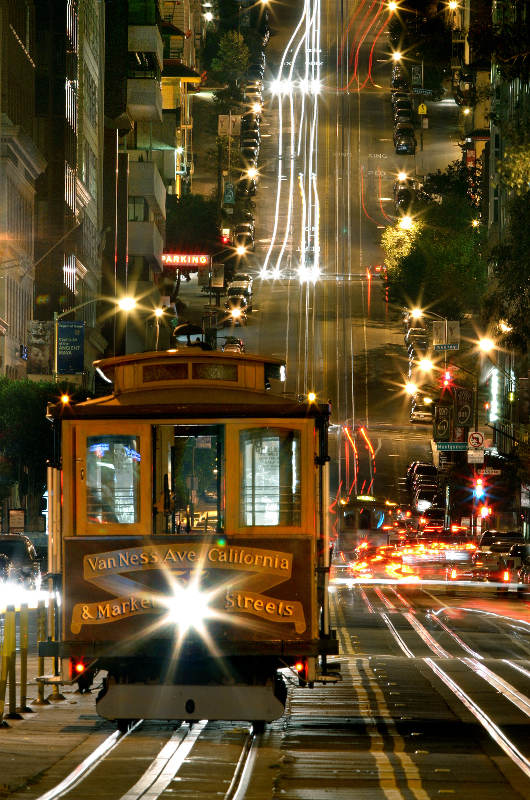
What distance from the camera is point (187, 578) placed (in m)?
14.3

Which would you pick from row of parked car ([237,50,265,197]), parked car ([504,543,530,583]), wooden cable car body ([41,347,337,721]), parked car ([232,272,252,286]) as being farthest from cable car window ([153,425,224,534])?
row of parked car ([237,50,265,197])

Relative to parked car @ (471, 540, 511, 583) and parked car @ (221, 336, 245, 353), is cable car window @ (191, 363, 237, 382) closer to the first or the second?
parked car @ (471, 540, 511, 583)

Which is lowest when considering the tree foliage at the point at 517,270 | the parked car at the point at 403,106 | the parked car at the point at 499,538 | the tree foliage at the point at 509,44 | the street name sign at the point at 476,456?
the parked car at the point at 499,538

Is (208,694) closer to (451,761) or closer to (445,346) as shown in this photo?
(451,761)

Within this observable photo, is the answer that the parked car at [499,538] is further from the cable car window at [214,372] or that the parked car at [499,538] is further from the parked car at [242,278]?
the parked car at [242,278]

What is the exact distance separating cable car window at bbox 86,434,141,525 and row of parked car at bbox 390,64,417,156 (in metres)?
129

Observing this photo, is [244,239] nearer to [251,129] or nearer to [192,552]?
[251,129]

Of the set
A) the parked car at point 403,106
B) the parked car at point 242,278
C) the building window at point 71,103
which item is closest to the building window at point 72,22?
the building window at point 71,103

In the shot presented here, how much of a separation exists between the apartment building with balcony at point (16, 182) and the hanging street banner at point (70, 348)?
7.58 feet

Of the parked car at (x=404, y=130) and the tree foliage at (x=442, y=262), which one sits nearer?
the tree foliage at (x=442, y=262)

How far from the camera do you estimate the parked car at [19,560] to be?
143 ft

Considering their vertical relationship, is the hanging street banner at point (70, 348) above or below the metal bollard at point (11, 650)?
above

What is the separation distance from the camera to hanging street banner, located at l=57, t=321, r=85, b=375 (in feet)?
197

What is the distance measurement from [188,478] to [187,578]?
1086 millimetres
